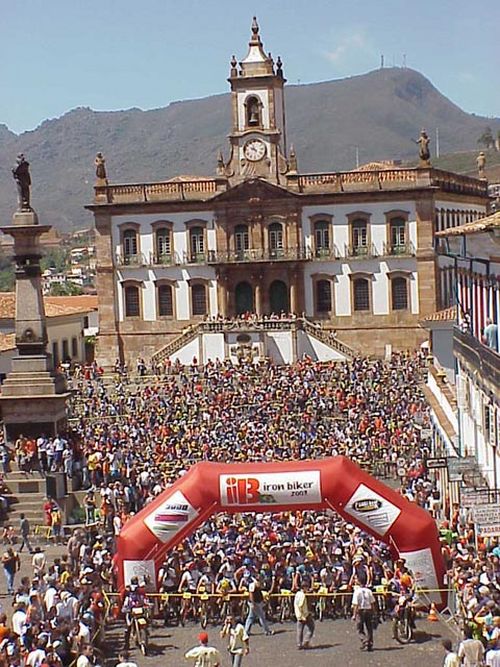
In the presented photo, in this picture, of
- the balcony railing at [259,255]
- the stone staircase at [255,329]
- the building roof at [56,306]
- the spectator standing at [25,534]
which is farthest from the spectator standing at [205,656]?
the building roof at [56,306]

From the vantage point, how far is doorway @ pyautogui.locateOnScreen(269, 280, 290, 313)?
212 ft

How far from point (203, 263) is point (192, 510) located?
43.3 m

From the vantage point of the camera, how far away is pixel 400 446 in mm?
37156

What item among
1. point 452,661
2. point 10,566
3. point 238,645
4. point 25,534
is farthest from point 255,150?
point 452,661

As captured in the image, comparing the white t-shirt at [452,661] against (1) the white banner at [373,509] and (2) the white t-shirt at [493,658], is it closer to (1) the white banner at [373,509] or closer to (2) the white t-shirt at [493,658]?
(2) the white t-shirt at [493,658]

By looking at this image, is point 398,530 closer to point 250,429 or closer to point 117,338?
point 250,429

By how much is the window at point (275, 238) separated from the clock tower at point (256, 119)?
2269mm

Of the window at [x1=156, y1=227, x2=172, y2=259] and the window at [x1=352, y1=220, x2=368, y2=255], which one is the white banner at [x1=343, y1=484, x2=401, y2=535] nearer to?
the window at [x1=352, y1=220, x2=368, y2=255]

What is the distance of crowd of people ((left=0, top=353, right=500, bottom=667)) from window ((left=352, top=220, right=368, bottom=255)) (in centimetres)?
971

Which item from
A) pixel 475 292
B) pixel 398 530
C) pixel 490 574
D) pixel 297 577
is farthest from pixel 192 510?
pixel 475 292

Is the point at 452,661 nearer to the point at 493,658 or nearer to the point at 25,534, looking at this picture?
the point at 493,658

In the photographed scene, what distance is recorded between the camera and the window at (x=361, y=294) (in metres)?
63.2

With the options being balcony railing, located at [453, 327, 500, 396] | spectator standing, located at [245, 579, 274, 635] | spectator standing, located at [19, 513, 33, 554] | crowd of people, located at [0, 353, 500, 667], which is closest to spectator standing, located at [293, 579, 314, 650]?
crowd of people, located at [0, 353, 500, 667]

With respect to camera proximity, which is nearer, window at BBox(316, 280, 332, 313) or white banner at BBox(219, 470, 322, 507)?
white banner at BBox(219, 470, 322, 507)
